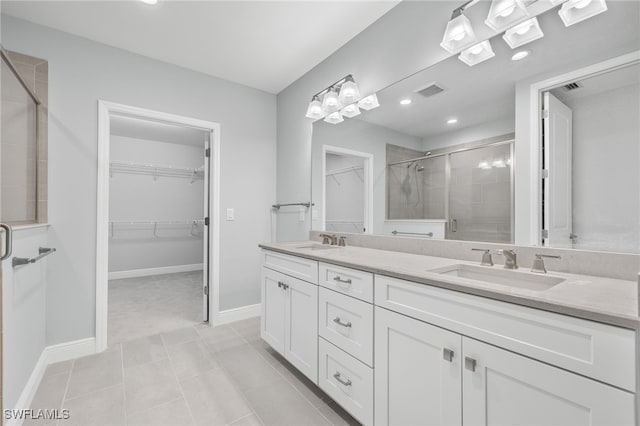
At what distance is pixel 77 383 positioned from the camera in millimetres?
1818

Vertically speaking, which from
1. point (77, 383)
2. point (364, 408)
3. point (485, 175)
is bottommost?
point (77, 383)

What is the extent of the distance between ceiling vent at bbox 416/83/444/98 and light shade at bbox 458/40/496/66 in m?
0.19

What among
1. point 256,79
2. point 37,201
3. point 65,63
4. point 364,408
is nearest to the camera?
point 364,408

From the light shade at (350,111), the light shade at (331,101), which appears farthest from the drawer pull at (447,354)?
the light shade at (331,101)

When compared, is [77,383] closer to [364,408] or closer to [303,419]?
[303,419]

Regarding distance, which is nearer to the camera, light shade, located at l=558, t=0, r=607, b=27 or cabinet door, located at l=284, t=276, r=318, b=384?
light shade, located at l=558, t=0, r=607, b=27

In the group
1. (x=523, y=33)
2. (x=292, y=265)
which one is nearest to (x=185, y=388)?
(x=292, y=265)

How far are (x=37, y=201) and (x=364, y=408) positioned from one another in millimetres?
2553

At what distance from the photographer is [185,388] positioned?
176 cm

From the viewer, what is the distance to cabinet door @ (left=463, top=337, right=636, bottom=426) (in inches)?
27.3

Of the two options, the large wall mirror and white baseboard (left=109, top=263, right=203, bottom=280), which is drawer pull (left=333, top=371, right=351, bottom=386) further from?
white baseboard (left=109, top=263, right=203, bottom=280)

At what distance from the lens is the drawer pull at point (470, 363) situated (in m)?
0.93

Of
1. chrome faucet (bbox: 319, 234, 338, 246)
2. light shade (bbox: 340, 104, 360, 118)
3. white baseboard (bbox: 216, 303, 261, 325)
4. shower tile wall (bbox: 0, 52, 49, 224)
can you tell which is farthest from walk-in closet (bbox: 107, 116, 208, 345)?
light shade (bbox: 340, 104, 360, 118)

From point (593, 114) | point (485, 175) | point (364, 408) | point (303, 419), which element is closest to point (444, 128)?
point (485, 175)
